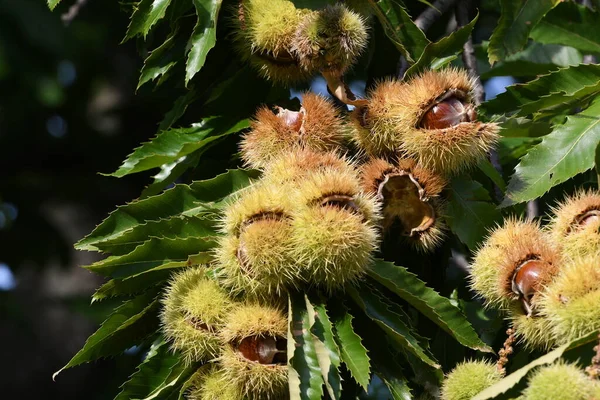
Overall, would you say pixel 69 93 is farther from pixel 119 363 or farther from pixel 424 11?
pixel 424 11

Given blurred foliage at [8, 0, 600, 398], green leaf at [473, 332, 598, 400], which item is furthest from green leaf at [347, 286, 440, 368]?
green leaf at [473, 332, 598, 400]

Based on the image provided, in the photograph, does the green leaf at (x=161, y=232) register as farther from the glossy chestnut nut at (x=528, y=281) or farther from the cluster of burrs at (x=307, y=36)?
the glossy chestnut nut at (x=528, y=281)

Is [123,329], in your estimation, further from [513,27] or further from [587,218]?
[513,27]

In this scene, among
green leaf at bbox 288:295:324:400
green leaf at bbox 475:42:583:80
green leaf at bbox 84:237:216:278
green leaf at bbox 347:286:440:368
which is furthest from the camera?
green leaf at bbox 475:42:583:80

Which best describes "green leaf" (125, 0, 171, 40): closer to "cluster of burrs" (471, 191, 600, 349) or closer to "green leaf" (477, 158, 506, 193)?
"green leaf" (477, 158, 506, 193)

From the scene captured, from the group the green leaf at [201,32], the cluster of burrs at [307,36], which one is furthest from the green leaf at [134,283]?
the cluster of burrs at [307,36]

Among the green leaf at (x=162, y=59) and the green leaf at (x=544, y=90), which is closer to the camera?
the green leaf at (x=544, y=90)
